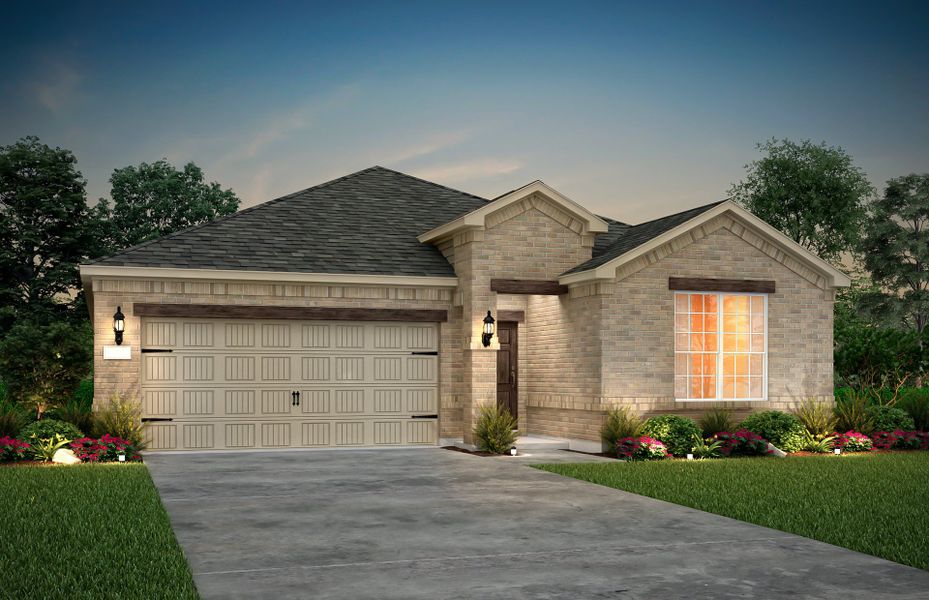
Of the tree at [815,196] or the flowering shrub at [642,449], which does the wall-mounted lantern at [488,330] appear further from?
the tree at [815,196]

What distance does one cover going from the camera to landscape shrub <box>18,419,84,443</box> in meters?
16.8

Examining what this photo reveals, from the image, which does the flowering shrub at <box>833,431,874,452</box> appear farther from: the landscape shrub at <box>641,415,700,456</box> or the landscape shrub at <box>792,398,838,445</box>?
the landscape shrub at <box>641,415,700,456</box>

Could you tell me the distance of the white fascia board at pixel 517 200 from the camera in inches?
766

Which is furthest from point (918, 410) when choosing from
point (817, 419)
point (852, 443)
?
point (817, 419)

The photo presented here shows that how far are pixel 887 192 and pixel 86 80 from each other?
3938 centimetres

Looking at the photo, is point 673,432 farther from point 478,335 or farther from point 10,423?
point 10,423

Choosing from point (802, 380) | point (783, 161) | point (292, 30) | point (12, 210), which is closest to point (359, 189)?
point (292, 30)

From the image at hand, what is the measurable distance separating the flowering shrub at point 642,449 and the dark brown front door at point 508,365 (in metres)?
4.97

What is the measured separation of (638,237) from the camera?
67.1 feet

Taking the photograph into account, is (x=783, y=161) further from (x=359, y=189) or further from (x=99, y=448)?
(x=99, y=448)

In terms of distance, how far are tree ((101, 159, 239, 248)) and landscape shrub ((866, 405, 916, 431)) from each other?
31.8 m

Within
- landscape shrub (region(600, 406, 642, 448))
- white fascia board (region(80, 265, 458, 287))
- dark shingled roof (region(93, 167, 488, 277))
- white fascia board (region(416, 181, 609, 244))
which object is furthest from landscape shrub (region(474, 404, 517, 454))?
white fascia board (region(416, 181, 609, 244))

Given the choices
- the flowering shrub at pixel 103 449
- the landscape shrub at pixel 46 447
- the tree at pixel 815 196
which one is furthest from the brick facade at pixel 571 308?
the tree at pixel 815 196

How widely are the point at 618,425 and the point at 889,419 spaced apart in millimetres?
6197
